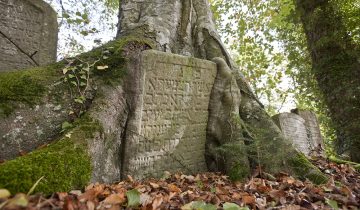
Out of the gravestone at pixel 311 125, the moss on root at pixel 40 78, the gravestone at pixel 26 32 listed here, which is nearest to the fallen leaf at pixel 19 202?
the moss on root at pixel 40 78

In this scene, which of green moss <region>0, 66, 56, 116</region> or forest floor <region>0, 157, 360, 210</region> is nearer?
forest floor <region>0, 157, 360, 210</region>

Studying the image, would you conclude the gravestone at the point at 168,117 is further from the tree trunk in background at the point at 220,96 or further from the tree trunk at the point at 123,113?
the tree trunk in background at the point at 220,96

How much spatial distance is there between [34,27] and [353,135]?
582 centimetres

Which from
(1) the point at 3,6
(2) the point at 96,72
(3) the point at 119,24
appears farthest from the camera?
(1) the point at 3,6

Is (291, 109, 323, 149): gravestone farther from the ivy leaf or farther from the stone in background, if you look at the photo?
the ivy leaf

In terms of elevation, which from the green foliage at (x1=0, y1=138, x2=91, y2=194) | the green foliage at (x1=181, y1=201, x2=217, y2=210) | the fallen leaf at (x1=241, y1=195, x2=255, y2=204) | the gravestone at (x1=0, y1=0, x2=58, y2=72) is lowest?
the fallen leaf at (x1=241, y1=195, x2=255, y2=204)

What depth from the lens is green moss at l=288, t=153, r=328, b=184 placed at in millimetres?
3562

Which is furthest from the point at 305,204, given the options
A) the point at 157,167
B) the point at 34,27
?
the point at 34,27

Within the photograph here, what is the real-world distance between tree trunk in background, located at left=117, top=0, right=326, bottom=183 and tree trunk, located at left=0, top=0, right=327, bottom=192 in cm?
1

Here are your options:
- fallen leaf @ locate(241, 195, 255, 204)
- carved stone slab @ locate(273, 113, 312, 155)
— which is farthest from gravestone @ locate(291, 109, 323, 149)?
fallen leaf @ locate(241, 195, 255, 204)

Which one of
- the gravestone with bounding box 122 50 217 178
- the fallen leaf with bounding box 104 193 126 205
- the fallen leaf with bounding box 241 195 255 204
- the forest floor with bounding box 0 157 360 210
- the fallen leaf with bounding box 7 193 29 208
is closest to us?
the fallen leaf with bounding box 7 193 29 208

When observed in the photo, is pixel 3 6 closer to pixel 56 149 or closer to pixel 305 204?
pixel 56 149

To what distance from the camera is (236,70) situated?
480 cm

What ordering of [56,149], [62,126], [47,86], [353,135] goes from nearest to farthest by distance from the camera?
[56,149]
[62,126]
[47,86]
[353,135]
